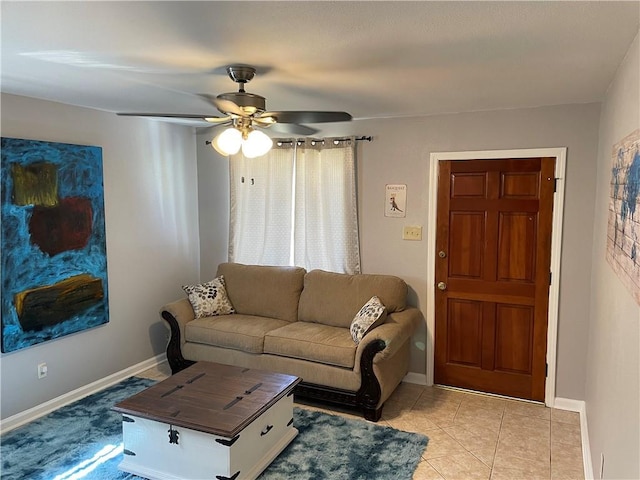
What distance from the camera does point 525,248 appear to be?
374 centimetres

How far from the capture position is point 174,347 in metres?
4.16

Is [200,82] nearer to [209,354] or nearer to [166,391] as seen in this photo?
[166,391]

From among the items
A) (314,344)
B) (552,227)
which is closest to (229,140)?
(314,344)

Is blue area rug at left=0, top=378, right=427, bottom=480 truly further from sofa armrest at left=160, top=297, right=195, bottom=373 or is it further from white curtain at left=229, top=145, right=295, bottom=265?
white curtain at left=229, top=145, right=295, bottom=265

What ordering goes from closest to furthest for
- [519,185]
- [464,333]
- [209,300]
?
[519,185] < [464,333] < [209,300]

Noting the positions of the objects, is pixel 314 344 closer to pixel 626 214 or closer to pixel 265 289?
pixel 265 289

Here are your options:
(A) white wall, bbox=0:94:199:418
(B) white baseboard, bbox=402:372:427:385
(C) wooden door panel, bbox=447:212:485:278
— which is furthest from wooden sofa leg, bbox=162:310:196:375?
(C) wooden door panel, bbox=447:212:485:278

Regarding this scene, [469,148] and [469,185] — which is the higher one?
[469,148]

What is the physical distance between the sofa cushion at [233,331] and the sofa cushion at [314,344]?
0.10 m

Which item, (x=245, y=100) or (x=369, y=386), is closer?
(x=245, y=100)

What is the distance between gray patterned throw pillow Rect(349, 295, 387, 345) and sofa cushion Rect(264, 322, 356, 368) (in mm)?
93

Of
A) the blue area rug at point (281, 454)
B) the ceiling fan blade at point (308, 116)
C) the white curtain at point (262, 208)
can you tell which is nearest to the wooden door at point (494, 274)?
the blue area rug at point (281, 454)

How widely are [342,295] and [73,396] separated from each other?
7.81 ft

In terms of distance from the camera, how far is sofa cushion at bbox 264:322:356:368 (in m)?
3.49
